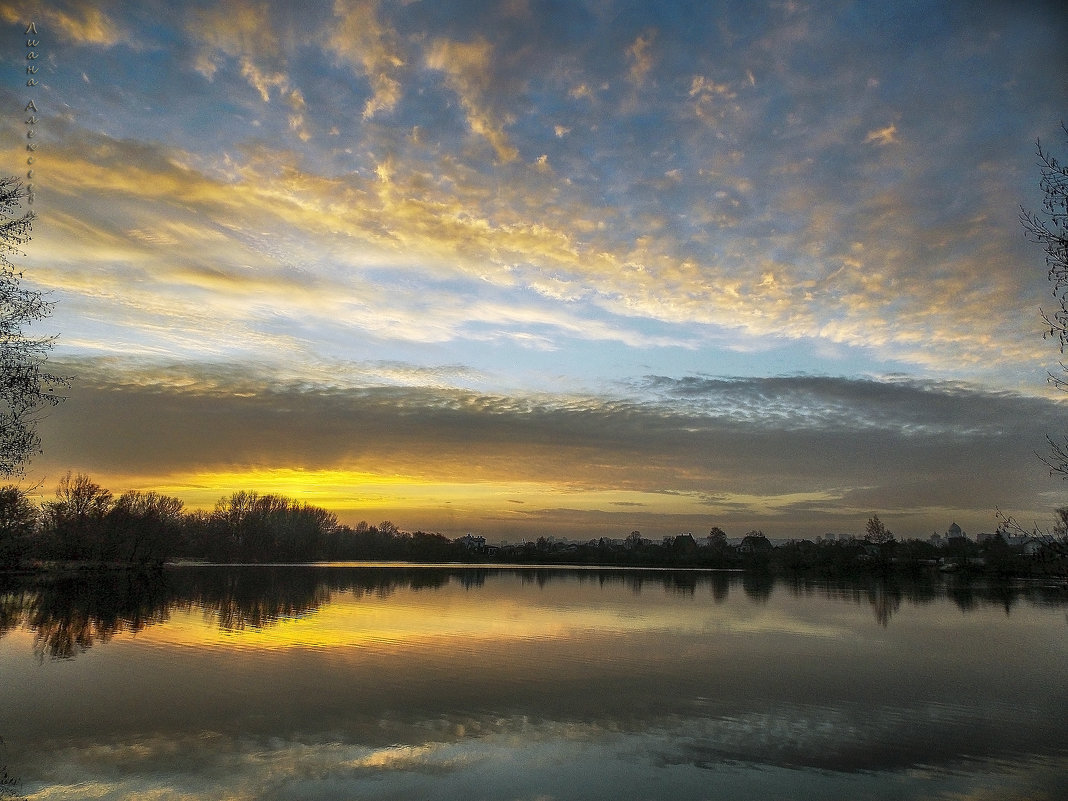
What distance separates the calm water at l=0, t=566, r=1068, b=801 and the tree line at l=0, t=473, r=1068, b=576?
8634 millimetres

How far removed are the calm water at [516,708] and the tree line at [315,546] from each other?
8.63 metres

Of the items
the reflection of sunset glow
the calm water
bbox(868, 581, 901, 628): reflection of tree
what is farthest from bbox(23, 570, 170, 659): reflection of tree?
bbox(868, 581, 901, 628): reflection of tree

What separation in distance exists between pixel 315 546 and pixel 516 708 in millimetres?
142952

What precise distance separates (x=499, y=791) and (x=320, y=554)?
5928 inches

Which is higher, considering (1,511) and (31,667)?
(1,511)

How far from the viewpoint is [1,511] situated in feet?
57.1

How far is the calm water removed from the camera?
1234 cm

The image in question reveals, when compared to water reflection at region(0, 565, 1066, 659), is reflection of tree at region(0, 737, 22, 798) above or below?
above

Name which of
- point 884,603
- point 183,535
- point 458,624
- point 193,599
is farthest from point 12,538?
point 183,535

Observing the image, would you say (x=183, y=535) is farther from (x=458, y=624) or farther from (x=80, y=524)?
(x=458, y=624)

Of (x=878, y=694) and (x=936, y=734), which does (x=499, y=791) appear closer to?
(x=936, y=734)

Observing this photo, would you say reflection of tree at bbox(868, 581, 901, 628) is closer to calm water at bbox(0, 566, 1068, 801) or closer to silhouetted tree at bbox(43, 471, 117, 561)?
calm water at bbox(0, 566, 1068, 801)

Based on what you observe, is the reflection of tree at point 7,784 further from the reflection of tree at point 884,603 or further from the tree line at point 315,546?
the reflection of tree at point 884,603

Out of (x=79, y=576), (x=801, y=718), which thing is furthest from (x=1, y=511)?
(x=79, y=576)
